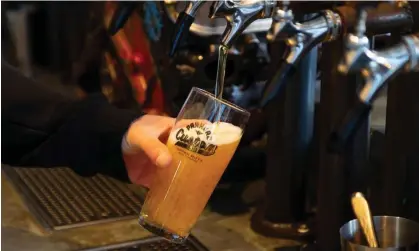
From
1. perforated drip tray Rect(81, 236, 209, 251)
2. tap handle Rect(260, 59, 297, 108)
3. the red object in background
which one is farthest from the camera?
the red object in background

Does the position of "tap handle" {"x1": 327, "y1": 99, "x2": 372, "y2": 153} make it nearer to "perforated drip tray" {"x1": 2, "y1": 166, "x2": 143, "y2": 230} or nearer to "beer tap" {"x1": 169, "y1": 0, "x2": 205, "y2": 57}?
"beer tap" {"x1": 169, "y1": 0, "x2": 205, "y2": 57}

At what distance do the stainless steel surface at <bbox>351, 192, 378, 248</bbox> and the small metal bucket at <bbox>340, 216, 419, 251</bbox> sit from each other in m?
0.01

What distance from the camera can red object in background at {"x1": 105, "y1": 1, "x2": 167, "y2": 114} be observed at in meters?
1.59

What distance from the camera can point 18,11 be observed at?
2498 mm

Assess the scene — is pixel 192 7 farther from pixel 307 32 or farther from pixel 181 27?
pixel 307 32

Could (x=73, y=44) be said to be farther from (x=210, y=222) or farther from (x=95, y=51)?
(x=210, y=222)

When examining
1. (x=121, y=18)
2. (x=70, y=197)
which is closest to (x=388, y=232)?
(x=121, y=18)

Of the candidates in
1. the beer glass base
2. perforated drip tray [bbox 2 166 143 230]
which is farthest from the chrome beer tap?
perforated drip tray [bbox 2 166 143 230]

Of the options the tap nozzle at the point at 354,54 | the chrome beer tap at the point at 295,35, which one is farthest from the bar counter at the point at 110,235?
the tap nozzle at the point at 354,54

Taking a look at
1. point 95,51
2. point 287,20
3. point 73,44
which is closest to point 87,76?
point 95,51

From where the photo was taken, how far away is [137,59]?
168cm

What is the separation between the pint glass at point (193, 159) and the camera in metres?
0.90

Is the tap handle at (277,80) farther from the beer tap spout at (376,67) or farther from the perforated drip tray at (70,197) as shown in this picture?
the perforated drip tray at (70,197)

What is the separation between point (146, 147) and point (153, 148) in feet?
0.10
